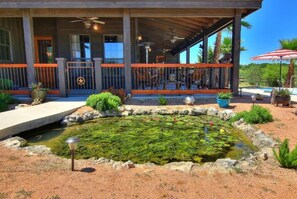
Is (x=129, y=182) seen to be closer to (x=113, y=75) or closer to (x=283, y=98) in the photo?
(x=283, y=98)

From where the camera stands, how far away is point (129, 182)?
2717 millimetres

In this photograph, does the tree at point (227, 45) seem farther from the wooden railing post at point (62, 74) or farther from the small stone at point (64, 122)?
the small stone at point (64, 122)

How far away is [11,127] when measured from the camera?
4598 millimetres

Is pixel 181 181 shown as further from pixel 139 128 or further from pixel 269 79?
pixel 269 79

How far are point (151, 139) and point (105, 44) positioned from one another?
7.01 metres

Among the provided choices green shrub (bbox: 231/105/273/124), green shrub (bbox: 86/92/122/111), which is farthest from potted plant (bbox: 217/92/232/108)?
green shrub (bbox: 86/92/122/111)

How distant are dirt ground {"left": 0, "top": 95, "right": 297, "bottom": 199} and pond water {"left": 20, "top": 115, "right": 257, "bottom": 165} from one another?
2.19 feet

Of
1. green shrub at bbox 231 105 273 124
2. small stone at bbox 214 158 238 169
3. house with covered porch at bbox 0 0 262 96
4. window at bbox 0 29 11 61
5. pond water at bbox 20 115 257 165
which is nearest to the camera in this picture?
small stone at bbox 214 158 238 169

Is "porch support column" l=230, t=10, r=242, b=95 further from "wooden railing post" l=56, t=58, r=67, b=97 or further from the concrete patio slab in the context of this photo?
"wooden railing post" l=56, t=58, r=67, b=97

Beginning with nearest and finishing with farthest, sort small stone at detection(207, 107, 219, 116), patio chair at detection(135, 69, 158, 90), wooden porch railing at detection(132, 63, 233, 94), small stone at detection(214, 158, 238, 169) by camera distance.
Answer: small stone at detection(214, 158, 238, 169)
small stone at detection(207, 107, 219, 116)
wooden porch railing at detection(132, 63, 233, 94)
patio chair at detection(135, 69, 158, 90)

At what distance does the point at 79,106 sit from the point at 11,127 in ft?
7.73

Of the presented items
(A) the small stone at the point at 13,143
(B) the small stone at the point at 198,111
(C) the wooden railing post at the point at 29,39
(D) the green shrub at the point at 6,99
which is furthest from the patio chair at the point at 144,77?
(A) the small stone at the point at 13,143

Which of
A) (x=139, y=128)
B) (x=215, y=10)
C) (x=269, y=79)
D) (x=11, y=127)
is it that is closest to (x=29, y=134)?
(x=11, y=127)

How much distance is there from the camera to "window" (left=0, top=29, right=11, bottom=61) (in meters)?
9.10
